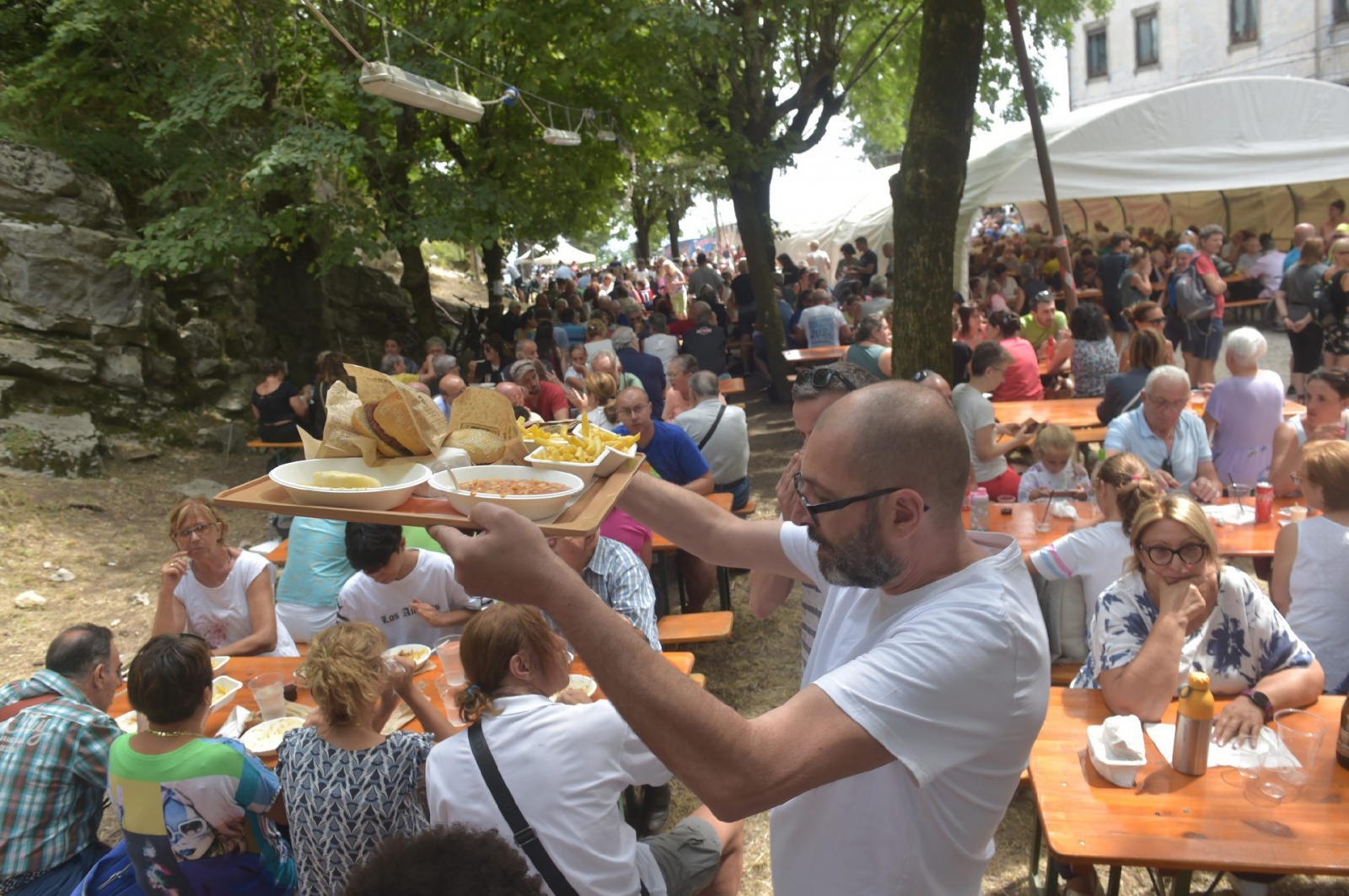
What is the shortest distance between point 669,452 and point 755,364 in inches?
368

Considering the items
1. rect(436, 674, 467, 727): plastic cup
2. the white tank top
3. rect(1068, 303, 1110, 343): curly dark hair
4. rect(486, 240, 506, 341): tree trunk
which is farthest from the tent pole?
rect(486, 240, 506, 341): tree trunk

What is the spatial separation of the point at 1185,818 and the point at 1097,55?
3717 cm

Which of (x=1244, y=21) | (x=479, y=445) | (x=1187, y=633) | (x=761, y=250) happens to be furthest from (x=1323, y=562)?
(x=1244, y=21)

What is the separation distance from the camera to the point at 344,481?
203 centimetres

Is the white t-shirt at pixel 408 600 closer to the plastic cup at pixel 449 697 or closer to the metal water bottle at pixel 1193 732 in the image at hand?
the plastic cup at pixel 449 697

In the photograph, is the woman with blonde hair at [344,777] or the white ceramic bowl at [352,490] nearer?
the white ceramic bowl at [352,490]

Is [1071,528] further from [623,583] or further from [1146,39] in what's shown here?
[1146,39]

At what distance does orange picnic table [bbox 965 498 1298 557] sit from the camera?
16.1 ft

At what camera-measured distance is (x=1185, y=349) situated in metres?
11.3

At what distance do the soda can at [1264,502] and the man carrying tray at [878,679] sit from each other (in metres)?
4.14

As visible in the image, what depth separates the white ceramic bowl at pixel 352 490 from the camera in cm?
199

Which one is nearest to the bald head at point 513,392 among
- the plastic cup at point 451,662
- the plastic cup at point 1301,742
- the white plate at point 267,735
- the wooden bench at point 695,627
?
the wooden bench at point 695,627

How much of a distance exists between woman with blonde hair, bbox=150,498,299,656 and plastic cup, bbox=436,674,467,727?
121 centimetres

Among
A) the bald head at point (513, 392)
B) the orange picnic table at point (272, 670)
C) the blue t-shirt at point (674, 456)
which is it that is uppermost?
the bald head at point (513, 392)
